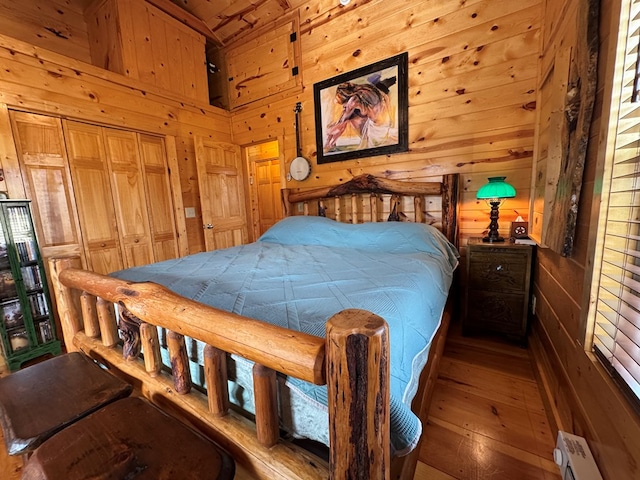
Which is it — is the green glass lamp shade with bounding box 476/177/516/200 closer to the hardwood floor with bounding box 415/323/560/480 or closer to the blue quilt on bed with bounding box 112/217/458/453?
the blue quilt on bed with bounding box 112/217/458/453

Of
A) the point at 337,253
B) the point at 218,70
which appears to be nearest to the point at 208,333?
the point at 337,253

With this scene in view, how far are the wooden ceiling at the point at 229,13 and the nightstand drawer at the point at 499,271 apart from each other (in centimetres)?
310

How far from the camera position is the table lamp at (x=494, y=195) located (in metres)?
1.83

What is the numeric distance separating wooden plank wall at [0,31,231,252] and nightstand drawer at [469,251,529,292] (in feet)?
9.80

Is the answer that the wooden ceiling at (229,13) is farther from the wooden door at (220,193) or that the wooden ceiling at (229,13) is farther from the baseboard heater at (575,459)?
the baseboard heater at (575,459)

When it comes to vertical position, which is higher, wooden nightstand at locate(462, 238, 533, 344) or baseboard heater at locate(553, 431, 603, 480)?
wooden nightstand at locate(462, 238, 533, 344)

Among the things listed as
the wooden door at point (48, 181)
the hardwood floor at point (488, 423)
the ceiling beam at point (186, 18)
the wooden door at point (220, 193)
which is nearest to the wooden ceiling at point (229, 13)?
the ceiling beam at point (186, 18)

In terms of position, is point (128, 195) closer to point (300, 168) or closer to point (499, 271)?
point (300, 168)

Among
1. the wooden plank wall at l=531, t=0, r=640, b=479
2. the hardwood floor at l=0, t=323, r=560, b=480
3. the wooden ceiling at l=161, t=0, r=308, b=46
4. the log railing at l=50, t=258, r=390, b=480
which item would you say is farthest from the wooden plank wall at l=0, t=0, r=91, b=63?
the wooden plank wall at l=531, t=0, r=640, b=479

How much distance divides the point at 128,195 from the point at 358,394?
3.01m

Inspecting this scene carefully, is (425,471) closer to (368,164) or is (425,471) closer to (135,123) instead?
(368,164)

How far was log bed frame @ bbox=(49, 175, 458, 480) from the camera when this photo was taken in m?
0.49

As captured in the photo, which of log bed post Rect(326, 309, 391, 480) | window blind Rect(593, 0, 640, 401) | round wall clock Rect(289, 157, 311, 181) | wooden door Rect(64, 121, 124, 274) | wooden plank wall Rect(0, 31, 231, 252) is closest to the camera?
log bed post Rect(326, 309, 391, 480)

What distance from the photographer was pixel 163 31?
285 centimetres
